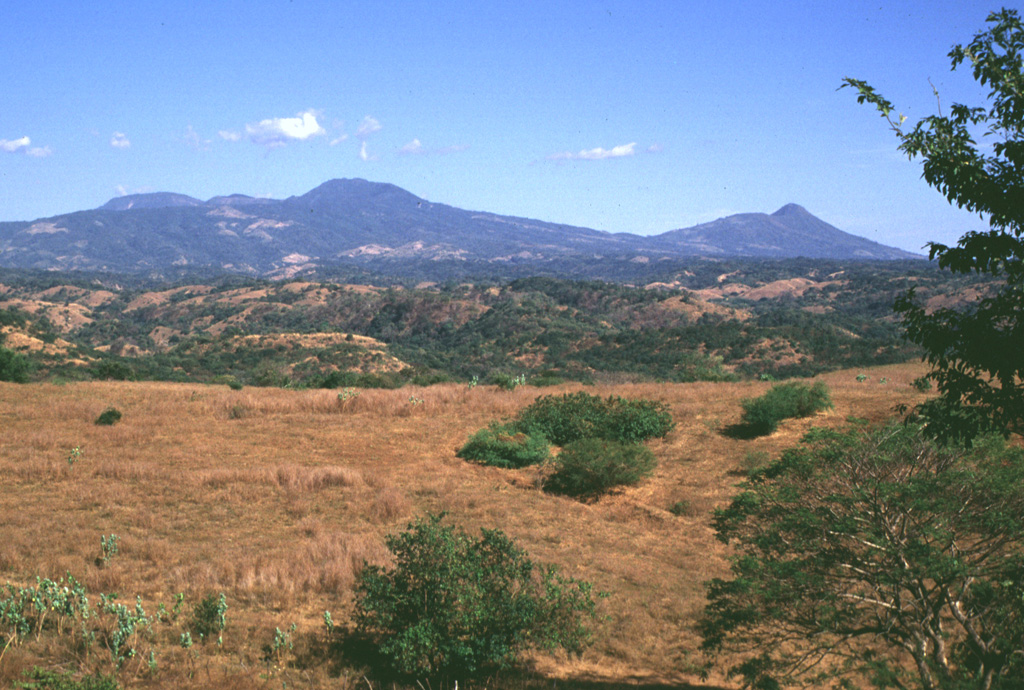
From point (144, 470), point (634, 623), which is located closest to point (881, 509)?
point (634, 623)

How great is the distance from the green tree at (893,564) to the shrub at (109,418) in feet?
50.0

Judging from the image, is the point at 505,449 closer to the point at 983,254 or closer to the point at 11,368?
the point at 983,254

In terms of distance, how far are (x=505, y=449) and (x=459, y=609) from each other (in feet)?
30.5

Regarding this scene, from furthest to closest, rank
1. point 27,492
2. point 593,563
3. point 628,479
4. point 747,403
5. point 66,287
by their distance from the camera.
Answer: point 66,287, point 747,403, point 628,479, point 27,492, point 593,563

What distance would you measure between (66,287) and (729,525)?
6228 inches

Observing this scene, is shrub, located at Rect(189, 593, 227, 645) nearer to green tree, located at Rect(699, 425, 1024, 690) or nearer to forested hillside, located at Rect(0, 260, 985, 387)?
green tree, located at Rect(699, 425, 1024, 690)

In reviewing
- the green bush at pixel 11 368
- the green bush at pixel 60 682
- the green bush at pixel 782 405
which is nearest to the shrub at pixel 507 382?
the green bush at pixel 782 405

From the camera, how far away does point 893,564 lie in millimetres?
5574

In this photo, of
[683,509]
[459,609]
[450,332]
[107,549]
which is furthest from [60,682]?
[450,332]

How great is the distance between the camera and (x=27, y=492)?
1117cm

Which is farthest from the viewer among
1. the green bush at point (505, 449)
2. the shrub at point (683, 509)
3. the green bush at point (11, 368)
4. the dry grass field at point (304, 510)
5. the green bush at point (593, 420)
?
the green bush at point (11, 368)

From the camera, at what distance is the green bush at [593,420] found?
56.0 feet

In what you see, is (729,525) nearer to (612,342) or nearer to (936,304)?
(612,342)

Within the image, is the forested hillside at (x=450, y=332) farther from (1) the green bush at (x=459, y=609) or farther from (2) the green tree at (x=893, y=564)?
(2) the green tree at (x=893, y=564)
